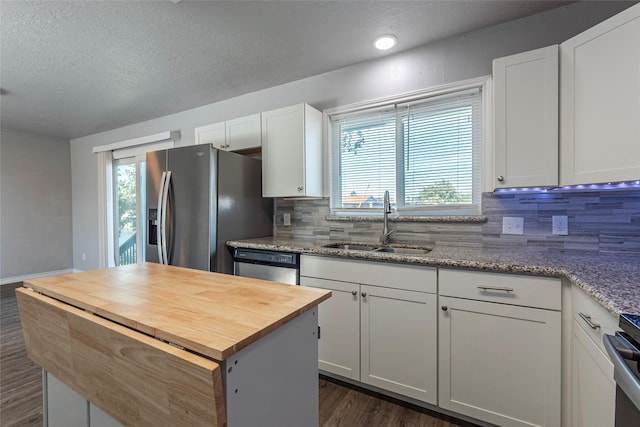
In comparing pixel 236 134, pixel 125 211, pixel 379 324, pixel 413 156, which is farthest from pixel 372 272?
pixel 125 211

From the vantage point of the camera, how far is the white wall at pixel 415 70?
6.08ft

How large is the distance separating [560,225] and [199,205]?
8.69 feet

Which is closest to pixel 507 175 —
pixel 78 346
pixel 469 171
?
pixel 469 171

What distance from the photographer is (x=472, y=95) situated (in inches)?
84.8

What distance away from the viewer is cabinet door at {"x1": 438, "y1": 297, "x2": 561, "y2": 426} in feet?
4.53

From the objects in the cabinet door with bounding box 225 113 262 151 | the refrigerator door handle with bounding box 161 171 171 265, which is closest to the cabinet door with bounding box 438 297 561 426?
the cabinet door with bounding box 225 113 262 151

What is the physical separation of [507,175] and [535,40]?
1002 millimetres

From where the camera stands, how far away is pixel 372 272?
1.82 m

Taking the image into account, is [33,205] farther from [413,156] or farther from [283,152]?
[413,156]

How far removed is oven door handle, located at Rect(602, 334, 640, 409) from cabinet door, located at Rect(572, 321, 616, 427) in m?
0.26

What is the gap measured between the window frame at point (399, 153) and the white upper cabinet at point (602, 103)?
19.0 inches

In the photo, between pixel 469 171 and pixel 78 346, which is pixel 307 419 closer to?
pixel 78 346

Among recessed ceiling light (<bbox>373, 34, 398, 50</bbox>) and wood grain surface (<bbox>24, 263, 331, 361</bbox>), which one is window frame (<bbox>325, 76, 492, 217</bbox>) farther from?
wood grain surface (<bbox>24, 263, 331, 361</bbox>)

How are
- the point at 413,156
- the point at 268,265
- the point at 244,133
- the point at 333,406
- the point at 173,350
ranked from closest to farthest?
the point at 173,350 < the point at 333,406 < the point at 268,265 < the point at 413,156 < the point at 244,133
